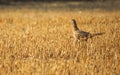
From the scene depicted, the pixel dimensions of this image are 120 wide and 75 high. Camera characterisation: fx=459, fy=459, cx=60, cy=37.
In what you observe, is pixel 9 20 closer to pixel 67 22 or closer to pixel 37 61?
pixel 67 22

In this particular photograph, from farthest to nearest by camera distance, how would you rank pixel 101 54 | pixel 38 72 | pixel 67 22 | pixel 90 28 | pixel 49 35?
1. pixel 67 22
2. pixel 90 28
3. pixel 49 35
4. pixel 101 54
5. pixel 38 72

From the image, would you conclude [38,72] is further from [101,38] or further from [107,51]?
[101,38]

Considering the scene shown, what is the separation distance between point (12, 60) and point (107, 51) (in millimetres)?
2016

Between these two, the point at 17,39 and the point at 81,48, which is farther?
the point at 17,39

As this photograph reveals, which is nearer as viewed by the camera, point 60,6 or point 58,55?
point 58,55

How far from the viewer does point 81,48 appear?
9383 millimetres

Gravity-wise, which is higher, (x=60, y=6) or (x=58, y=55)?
(x=58, y=55)

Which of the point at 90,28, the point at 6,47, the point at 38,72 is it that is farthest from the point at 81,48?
the point at 90,28

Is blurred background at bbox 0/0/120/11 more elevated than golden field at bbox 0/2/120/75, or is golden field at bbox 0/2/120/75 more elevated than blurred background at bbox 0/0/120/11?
golden field at bbox 0/2/120/75

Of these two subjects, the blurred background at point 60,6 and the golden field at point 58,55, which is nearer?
the golden field at point 58,55

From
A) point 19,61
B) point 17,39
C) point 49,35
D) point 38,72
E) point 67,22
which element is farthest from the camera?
point 67,22

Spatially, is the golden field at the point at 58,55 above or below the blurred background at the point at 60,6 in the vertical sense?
above

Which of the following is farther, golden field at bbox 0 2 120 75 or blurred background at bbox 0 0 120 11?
blurred background at bbox 0 0 120 11

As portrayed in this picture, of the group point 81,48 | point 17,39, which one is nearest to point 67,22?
point 17,39
